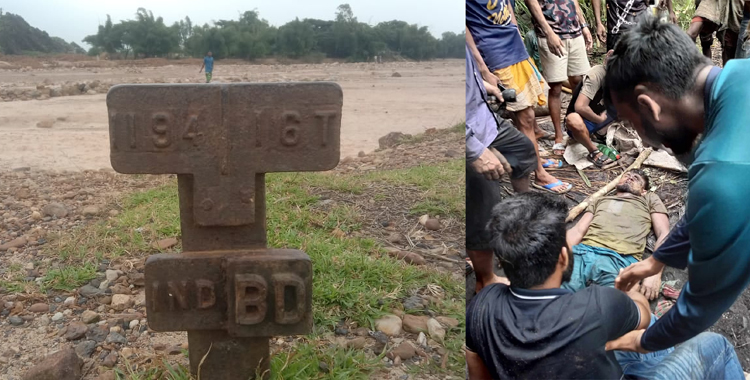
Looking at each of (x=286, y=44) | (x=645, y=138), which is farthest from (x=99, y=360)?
(x=645, y=138)

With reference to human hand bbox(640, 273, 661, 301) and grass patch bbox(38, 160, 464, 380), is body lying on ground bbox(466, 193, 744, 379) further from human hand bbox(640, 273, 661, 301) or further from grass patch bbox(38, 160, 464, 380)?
grass patch bbox(38, 160, 464, 380)

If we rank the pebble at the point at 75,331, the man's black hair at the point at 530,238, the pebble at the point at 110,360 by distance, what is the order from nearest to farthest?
the man's black hair at the point at 530,238
the pebble at the point at 110,360
the pebble at the point at 75,331

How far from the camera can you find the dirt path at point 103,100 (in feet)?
7.11

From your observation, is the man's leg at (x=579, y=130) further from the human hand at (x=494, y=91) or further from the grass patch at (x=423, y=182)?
the grass patch at (x=423, y=182)

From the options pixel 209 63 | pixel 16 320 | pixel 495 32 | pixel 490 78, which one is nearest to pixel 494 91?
pixel 490 78

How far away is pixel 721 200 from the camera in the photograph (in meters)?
1.31

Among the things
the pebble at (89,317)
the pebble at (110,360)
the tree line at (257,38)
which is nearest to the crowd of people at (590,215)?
the tree line at (257,38)

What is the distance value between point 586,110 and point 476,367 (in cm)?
72

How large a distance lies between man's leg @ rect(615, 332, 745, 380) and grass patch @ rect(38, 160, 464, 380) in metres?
0.65

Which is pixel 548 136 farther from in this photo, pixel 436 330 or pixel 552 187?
pixel 436 330

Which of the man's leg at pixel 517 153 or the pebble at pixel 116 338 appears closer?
the man's leg at pixel 517 153

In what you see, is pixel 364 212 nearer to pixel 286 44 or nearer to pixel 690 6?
pixel 286 44

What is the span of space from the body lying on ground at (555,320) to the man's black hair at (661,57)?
1.14 feet

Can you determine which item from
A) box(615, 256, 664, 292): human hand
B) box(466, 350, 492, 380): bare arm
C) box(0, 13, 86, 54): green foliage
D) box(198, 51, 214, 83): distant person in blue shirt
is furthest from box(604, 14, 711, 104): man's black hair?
box(0, 13, 86, 54): green foliage
